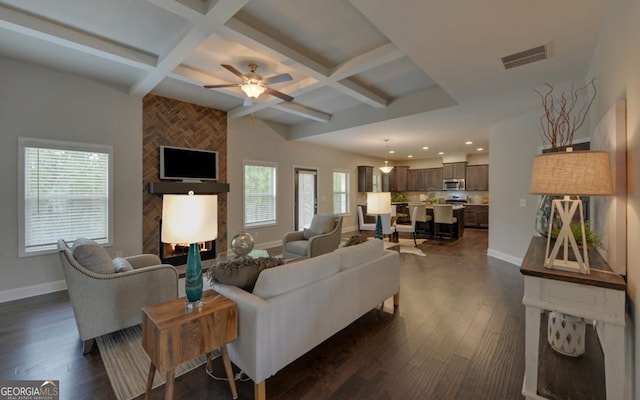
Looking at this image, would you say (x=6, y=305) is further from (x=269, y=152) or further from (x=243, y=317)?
(x=269, y=152)

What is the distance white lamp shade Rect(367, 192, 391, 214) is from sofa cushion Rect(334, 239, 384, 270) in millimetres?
1000

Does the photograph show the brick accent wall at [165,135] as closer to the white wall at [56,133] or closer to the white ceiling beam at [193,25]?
the white wall at [56,133]

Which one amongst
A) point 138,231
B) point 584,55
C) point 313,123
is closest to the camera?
point 584,55

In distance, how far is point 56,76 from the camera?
3723 millimetres

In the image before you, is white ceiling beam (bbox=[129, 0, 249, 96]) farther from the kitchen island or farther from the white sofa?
the kitchen island

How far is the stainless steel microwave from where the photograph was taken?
9.53 m

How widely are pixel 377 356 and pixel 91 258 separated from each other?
2.65m


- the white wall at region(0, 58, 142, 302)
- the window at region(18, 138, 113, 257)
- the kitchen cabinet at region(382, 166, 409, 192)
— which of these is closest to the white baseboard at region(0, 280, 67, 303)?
the white wall at region(0, 58, 142, 302)

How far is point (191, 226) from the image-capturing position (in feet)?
5.53

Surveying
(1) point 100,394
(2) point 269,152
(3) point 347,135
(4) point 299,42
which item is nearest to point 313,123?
(3) point 347,135

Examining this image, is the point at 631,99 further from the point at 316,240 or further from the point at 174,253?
the point at 174,253

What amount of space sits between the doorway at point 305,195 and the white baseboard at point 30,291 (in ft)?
15.4

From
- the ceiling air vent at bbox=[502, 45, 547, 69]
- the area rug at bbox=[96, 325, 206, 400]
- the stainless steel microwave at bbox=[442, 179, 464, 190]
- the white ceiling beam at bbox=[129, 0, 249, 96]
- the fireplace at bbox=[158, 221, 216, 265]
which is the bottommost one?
the area rug at bbox=[96, 325, 206, 400]

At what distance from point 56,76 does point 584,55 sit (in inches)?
253
